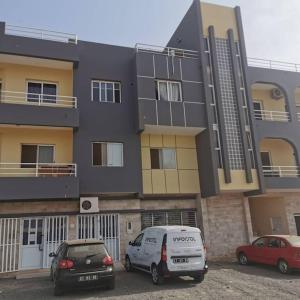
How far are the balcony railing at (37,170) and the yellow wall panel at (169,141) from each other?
5212 mm

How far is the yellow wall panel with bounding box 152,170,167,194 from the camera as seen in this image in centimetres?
1682

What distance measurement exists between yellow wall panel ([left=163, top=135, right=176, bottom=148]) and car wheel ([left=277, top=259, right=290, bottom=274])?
7861 mm

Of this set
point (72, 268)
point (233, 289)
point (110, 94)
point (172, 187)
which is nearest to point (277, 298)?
point (233, 289)

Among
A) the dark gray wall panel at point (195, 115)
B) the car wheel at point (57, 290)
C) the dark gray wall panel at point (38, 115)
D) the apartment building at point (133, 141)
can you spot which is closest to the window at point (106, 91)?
the apartment building at point (133, 141)

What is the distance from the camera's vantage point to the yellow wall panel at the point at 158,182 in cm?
1682

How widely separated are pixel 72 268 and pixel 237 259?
9.80 meters

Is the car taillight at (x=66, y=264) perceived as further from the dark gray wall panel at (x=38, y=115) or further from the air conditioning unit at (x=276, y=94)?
the air conditioning unit at (x=276, y=94)

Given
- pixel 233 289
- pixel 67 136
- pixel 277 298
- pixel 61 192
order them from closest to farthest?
1. pixel 277 298
2. pixel 233 289
3. pixel 61 192
4. pixel 67 136

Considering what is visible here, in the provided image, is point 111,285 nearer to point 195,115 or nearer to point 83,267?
point 83,267

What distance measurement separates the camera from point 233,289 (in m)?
10.2

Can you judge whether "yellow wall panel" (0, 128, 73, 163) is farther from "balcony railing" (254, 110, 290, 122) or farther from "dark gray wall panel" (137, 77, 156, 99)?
"balcony railing" (254, 110, 290, 122)

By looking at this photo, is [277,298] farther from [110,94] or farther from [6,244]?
[110,94]

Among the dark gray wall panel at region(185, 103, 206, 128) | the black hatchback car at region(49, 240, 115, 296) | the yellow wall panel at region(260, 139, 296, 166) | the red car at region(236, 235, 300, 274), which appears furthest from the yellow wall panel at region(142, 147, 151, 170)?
the yellow wall panel at region(260, 139, 296, 166)

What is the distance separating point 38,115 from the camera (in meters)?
15.0
